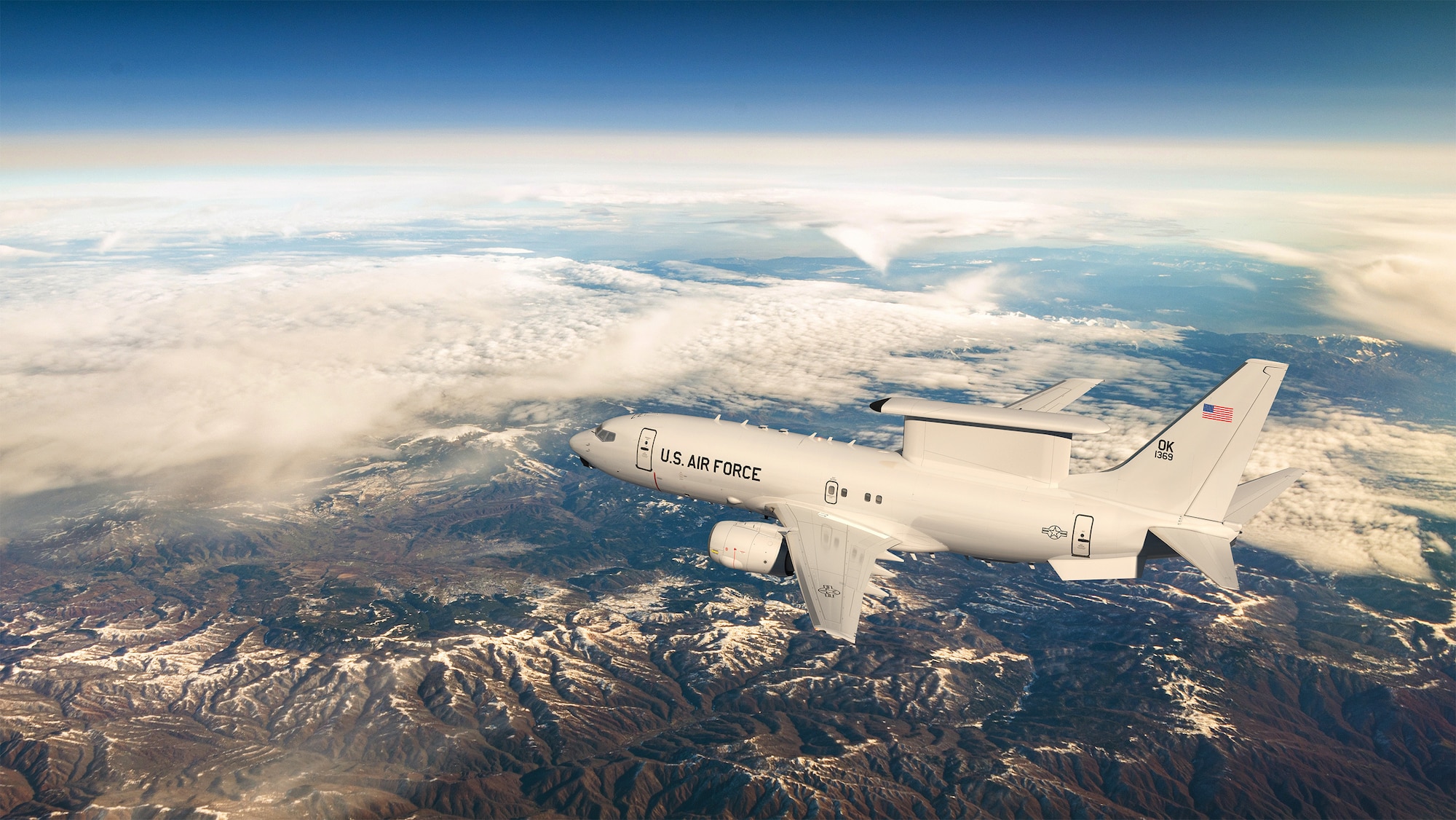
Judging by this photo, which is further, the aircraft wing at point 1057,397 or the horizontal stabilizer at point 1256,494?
the aircraft wing at point 1057,397

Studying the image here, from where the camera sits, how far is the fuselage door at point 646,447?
47.6 m

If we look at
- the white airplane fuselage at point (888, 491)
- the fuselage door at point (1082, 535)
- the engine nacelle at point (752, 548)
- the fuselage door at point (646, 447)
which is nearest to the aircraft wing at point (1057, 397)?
the white airplane fuselage at point (888, 491)

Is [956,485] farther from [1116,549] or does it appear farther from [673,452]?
[673,452]

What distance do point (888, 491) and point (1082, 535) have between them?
33.2 ft

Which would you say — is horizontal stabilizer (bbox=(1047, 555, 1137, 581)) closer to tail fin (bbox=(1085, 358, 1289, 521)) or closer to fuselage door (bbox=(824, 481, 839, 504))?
tail fin (bbox=(1085, 358, 1289, 521))

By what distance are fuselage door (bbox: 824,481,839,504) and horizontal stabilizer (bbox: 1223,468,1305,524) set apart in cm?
1969

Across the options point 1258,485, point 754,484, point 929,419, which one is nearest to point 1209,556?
point 1258,485

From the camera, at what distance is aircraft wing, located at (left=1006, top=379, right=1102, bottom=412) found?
4569 cm

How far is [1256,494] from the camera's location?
36469mm

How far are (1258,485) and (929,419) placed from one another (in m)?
17.3

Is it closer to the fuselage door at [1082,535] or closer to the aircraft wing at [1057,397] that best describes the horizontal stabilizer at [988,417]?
the fuselage door at [1082,535]

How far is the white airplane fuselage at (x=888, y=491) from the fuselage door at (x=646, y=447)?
0.06 metres

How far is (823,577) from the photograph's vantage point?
37250 mm

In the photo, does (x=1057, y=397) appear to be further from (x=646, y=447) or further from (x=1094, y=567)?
(x=646, y=447)
